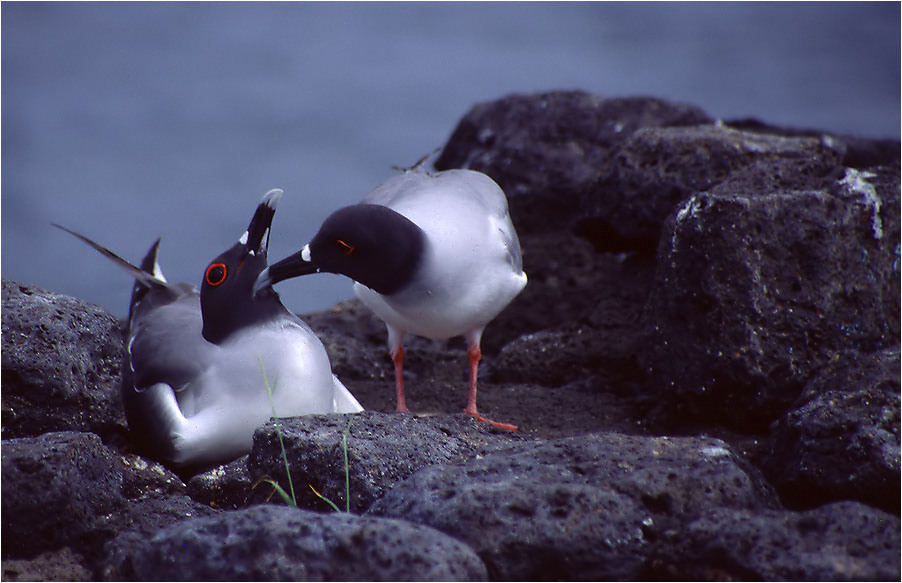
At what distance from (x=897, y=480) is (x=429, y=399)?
8.28 ft

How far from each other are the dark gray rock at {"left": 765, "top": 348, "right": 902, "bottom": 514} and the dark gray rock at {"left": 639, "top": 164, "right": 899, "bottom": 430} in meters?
0.59

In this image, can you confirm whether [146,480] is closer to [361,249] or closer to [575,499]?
[361,249]

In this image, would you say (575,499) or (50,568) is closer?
(575,499)

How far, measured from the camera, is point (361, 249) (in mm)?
4191

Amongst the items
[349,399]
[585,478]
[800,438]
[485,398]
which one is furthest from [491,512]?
[485,398]

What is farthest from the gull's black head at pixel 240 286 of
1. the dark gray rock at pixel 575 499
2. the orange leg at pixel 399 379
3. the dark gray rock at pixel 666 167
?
the dark gray rock at pixel 666 167

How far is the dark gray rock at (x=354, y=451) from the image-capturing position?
3.10 meters

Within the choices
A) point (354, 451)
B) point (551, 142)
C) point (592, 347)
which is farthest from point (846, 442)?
point (551, 142)

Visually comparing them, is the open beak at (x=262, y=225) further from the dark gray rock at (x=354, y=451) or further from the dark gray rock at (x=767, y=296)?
the dark gray rock at (x=767, y=296)

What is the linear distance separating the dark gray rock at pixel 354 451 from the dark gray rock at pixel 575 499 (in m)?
0.25

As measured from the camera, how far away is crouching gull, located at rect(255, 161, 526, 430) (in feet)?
13.7

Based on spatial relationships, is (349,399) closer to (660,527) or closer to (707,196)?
(707,196)

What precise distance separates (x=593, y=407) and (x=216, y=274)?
1851 millimetres

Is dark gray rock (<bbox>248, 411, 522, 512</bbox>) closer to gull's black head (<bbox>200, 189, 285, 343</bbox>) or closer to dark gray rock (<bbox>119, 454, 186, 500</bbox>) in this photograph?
dark gray rock (<bbox>119, 454, 186, 500</bbox>)
